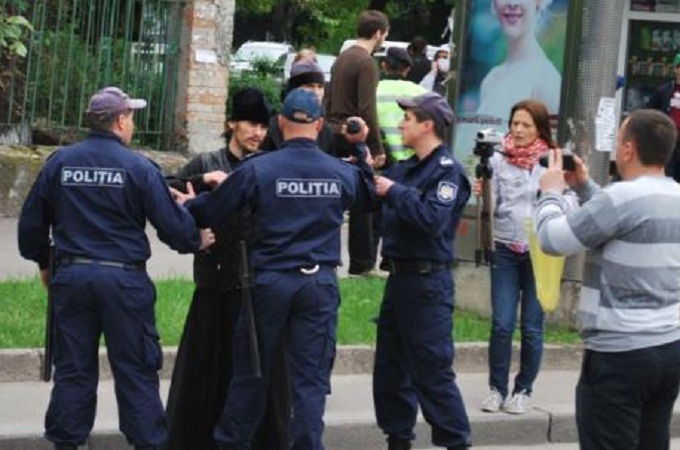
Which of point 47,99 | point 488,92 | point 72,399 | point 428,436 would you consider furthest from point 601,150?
point 47,99

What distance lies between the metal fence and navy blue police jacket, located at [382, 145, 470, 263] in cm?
739

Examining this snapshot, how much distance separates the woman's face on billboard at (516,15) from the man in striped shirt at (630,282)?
17.9 feet

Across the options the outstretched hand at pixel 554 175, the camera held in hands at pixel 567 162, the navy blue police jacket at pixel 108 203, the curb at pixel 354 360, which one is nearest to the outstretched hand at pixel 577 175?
the camera held in hands at pixel 567 162

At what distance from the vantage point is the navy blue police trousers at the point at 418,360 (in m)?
8.30

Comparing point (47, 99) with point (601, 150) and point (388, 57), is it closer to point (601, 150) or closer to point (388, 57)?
point (388, 57)

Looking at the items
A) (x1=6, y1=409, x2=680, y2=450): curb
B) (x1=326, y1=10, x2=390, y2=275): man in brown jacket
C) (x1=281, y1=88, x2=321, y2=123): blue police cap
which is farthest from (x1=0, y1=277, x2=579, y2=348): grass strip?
(x1=281, y1=88, x2=321, y2=123): blue police cap

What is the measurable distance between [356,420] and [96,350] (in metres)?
2.01

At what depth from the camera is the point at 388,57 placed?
1222cm

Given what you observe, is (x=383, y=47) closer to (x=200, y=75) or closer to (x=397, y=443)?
(x=200, y=75)

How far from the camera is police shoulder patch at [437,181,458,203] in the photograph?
8.20m

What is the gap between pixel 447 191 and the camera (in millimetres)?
8242

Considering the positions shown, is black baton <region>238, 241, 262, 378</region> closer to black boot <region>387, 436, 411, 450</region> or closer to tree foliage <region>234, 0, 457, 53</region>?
black boot <region>387, 436, 411, 450</region>

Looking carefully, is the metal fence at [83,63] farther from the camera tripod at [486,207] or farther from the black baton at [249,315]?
the black baton at [249,315]

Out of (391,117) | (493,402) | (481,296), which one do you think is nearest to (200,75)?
(391,117)
